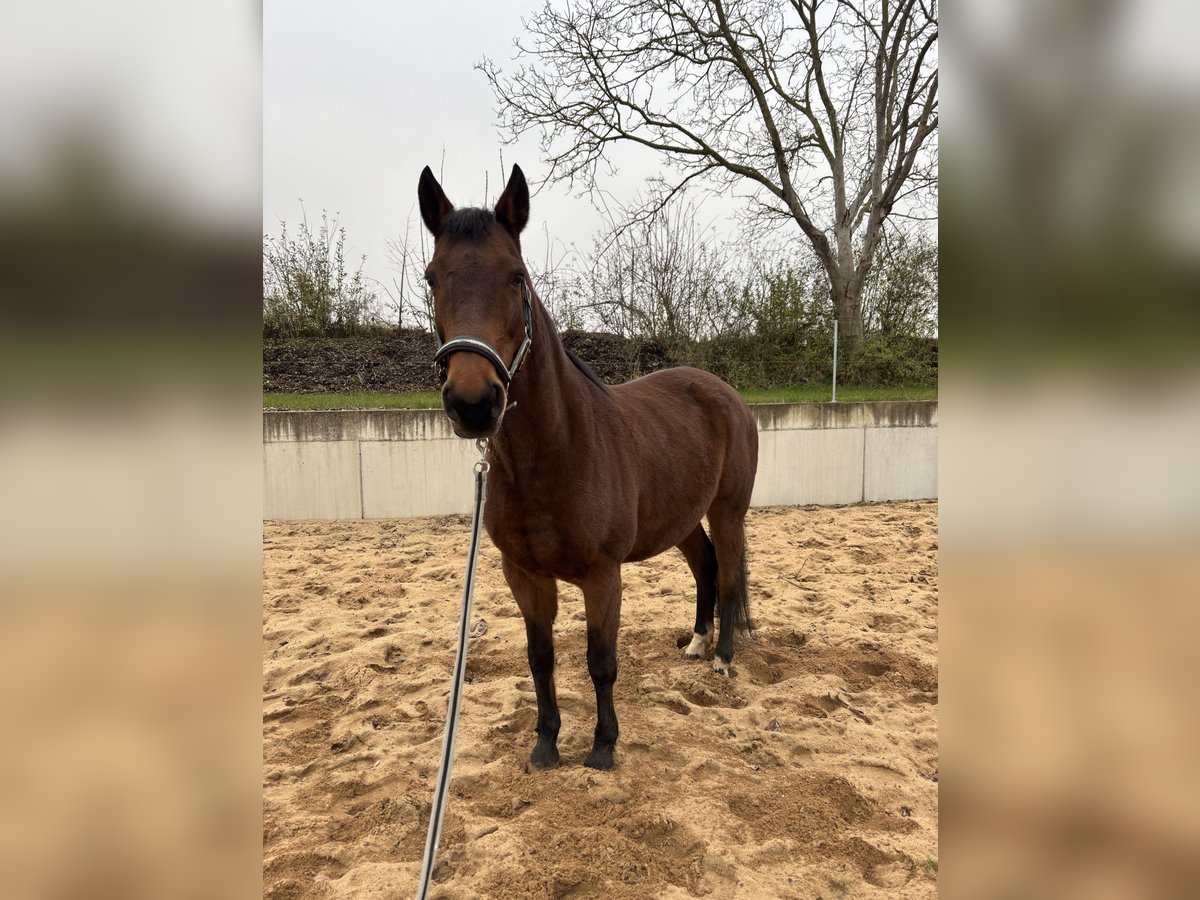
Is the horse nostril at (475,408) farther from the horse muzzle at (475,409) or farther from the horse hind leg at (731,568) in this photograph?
the horse hind leg at (731,568)

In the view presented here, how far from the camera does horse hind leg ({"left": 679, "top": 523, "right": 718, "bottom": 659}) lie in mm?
3623

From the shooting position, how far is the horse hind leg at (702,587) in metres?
3.62

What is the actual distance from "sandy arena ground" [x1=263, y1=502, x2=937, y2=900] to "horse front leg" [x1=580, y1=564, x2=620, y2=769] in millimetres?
88

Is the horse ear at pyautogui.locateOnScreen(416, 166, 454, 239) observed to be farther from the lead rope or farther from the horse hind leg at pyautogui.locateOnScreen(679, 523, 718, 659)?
the horse hind leg at pyautogui.locateOnScreen(679, 523, 718, 659)

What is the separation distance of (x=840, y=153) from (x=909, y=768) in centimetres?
1352

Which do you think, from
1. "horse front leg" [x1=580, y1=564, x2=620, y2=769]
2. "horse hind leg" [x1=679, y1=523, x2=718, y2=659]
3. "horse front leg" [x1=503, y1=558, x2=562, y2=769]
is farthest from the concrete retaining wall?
"horse front leg" [x1=580, y1=564, x2=620, y2=769]

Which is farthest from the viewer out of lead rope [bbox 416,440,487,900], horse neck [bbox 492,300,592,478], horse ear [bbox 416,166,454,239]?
horse neck [bbox 492,300,592,478]

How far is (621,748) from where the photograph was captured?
106 inches

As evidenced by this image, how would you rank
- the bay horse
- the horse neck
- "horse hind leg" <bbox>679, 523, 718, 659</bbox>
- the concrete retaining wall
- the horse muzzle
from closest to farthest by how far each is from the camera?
the horse muzzle < the bay horse < the horse neck < "horse hind leg" <bbox>679, 523, 718, 659</bbox> < the concrete retaining wall

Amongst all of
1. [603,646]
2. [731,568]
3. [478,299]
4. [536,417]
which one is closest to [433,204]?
[478,299]

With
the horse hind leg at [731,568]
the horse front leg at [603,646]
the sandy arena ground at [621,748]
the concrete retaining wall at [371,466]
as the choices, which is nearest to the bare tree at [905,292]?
the concrete retaining wall at [371,466]

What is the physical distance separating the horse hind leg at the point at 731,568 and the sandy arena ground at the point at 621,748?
0.21m
